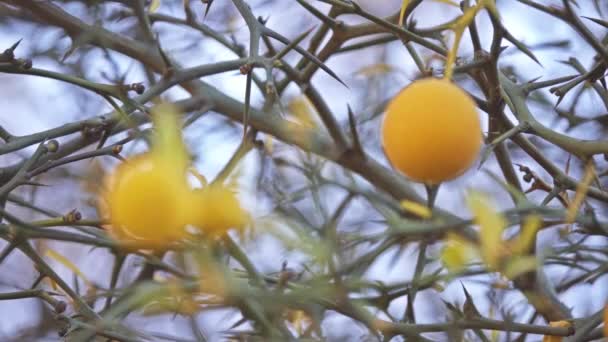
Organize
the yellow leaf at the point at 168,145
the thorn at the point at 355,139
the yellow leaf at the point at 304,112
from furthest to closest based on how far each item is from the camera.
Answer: the yellow leaf at the point at 304,112, the thorn at the point at 355,139, the yellow leaf at the point at 168,145

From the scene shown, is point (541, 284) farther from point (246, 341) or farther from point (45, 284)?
point (45, 284)

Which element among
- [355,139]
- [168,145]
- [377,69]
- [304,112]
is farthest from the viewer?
[377,69]

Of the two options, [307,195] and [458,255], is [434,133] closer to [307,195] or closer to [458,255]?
[458,255]

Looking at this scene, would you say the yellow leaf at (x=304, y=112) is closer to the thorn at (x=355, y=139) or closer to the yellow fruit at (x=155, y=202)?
the thorn at (x=355, y=139)

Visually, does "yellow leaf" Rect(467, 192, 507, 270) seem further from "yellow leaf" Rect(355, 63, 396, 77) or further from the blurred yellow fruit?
"yellow leaf" Rect(355, 63, 396, 77)

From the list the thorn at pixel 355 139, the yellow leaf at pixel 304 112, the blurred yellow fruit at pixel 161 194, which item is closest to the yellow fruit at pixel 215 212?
the blurred yellow fruit at pixel 161 194

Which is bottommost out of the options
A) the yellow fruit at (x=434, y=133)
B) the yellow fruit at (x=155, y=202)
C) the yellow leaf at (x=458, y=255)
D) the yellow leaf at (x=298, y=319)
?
Answer: the yellow fruit at (x=155, y=202)

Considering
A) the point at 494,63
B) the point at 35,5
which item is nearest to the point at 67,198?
the point at 35,5

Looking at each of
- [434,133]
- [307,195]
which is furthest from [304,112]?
[434,133]
